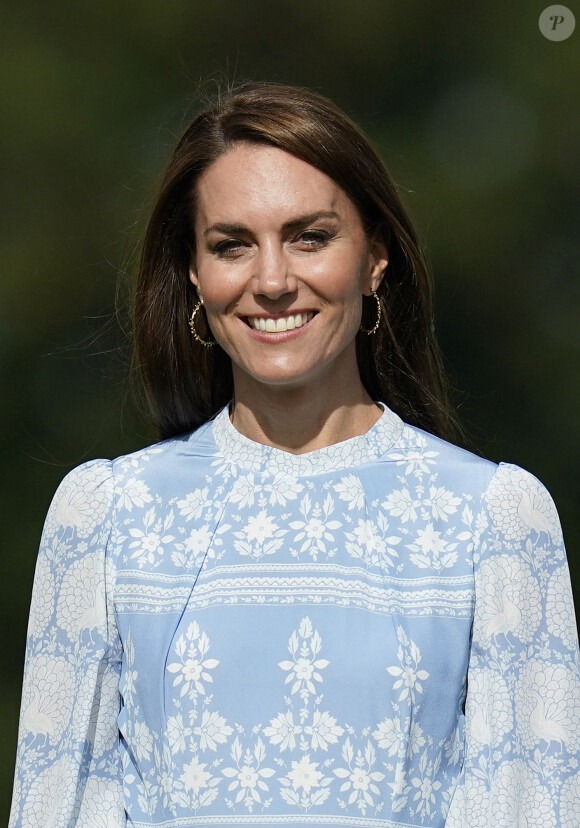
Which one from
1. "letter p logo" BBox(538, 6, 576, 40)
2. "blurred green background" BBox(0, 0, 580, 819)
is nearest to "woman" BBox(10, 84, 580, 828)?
"blurred green background" BBox(0, 0, 580, 819)

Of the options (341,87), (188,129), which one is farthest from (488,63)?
(188,129)

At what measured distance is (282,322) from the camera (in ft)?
7.52

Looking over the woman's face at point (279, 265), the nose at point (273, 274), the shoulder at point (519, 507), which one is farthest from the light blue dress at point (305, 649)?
the nose at point (273, 274)

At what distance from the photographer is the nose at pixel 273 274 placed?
89.0 inches

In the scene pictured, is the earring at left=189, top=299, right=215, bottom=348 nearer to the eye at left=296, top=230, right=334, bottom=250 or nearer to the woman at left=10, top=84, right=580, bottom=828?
the woman at left=10, top=84, right=580, bottom=828

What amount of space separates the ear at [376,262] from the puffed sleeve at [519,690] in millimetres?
401

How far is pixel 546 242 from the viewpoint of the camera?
3.71 m

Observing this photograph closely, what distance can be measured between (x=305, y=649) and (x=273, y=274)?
1.71 feet

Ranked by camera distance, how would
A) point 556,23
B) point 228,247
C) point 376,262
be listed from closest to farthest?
point 228,247
point 376,262
point 556,23

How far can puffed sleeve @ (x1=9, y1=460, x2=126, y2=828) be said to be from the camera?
2.31 meters

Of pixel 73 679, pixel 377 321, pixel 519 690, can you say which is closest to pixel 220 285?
pixel 377 321

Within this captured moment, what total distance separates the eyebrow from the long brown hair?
6cm

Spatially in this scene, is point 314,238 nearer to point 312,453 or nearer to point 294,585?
point 312,453

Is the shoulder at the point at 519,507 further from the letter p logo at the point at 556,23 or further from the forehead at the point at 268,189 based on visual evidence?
the letter p logo at the point at 556,23
